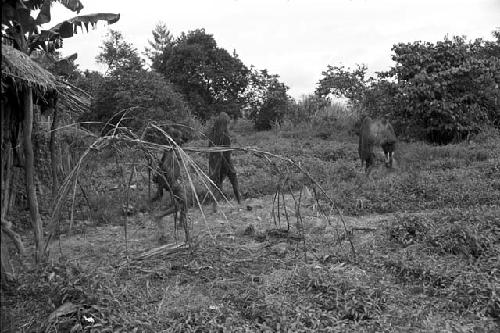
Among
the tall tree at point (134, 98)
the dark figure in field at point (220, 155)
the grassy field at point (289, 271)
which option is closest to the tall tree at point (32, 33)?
the grassy field at point (289, 271)

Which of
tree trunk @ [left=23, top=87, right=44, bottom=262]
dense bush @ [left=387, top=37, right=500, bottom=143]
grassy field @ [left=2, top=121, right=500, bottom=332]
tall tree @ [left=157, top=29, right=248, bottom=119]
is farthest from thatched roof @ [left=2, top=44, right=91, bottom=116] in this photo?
tall tree @ [left=157, top=29, right=248, bottom=119]

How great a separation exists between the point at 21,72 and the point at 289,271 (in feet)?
11.1

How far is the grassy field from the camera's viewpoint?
14.2 ft

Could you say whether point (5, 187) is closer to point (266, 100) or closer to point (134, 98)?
point (134, 98)

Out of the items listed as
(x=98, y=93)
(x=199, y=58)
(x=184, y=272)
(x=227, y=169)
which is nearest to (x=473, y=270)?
(x=184, y=272)

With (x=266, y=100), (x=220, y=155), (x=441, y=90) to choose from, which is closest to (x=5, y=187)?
(x=220, y=155)

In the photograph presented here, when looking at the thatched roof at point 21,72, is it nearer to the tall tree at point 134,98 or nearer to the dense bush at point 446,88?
the tall tree at point 134,98

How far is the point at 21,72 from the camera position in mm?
5113

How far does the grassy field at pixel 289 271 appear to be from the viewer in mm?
4320

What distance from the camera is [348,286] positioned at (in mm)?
4855

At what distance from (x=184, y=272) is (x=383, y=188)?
4.91 metres

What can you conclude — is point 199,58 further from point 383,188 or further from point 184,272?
point 184,272

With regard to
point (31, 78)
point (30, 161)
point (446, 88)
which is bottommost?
point (30, 161)

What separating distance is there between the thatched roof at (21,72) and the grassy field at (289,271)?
183 centimetres
